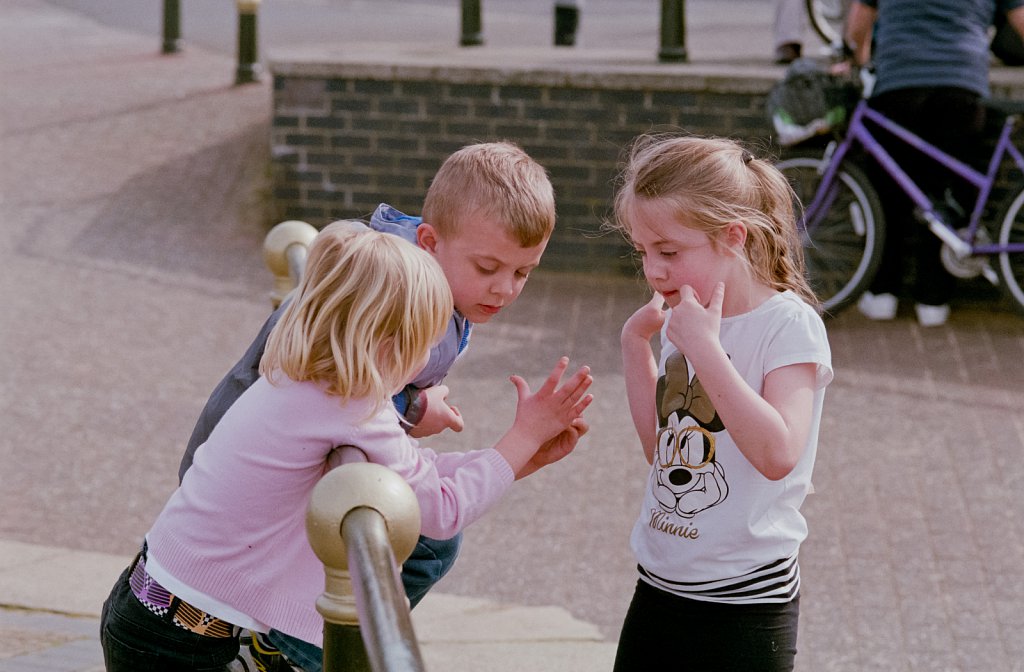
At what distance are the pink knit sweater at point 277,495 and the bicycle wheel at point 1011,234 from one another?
16.0ft

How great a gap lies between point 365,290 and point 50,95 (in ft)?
28.4

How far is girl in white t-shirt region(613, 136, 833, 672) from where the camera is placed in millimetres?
2510

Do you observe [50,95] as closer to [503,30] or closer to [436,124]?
[436,124]

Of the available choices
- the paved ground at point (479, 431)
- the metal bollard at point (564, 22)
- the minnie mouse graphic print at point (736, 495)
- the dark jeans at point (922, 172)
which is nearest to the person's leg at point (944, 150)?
the dark jeans at point (922, 172)

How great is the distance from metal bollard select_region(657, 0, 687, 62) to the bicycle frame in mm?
1433

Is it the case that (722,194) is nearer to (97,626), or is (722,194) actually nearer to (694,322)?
(694,322)

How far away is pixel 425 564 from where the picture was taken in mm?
2891

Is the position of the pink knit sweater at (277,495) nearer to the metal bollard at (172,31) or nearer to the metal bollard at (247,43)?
the metal bollard at (247,43)

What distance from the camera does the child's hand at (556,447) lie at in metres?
2.64

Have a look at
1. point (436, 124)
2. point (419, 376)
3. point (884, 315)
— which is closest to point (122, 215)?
point (436, 124)

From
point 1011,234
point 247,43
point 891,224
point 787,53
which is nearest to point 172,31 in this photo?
point 247,43

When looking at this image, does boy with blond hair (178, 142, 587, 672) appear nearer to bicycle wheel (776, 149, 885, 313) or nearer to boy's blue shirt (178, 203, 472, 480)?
boy's blue shirt (178, 203, 472, 480)

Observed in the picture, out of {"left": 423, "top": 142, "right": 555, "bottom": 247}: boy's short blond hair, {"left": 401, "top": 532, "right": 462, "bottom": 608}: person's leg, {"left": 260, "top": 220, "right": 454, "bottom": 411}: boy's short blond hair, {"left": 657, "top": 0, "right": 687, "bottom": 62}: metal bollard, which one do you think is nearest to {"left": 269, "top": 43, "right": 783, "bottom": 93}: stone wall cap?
{"left": 657, "top": 0, "right": 687, "bottom": 62}: metal bollard

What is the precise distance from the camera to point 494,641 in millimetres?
4000
